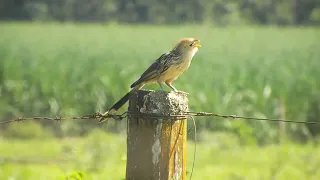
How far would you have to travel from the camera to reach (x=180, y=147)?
3979 millimetres

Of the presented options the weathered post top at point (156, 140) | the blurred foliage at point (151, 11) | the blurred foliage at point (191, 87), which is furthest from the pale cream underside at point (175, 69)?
the blurred foliage at point (151, 11)

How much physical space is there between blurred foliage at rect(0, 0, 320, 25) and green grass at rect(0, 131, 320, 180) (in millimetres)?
31711

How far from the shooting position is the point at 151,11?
45.4 m

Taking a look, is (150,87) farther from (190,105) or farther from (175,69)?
(175,69)

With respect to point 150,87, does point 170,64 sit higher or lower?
lower

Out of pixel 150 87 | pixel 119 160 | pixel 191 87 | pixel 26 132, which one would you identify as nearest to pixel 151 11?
pixel 191 87

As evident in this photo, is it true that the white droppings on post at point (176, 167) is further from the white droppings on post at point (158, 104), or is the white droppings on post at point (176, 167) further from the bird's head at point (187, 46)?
the bird's head at point (187, 46)

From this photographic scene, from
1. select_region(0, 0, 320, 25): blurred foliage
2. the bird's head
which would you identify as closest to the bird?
the bird's head

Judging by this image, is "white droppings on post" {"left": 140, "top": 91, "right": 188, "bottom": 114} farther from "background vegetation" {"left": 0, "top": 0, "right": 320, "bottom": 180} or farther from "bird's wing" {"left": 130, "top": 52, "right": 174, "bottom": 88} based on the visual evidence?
"background vegetation" {"left": 0, "top": 0, "right": 320, "bottom": 180}

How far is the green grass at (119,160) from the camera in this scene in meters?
9.93

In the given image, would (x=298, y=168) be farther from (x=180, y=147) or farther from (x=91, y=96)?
(x=91, y=96)

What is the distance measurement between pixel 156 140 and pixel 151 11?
41.8 meters

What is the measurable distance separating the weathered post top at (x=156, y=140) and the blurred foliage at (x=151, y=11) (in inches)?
1594

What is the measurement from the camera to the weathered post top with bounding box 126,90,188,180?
12.9ft
